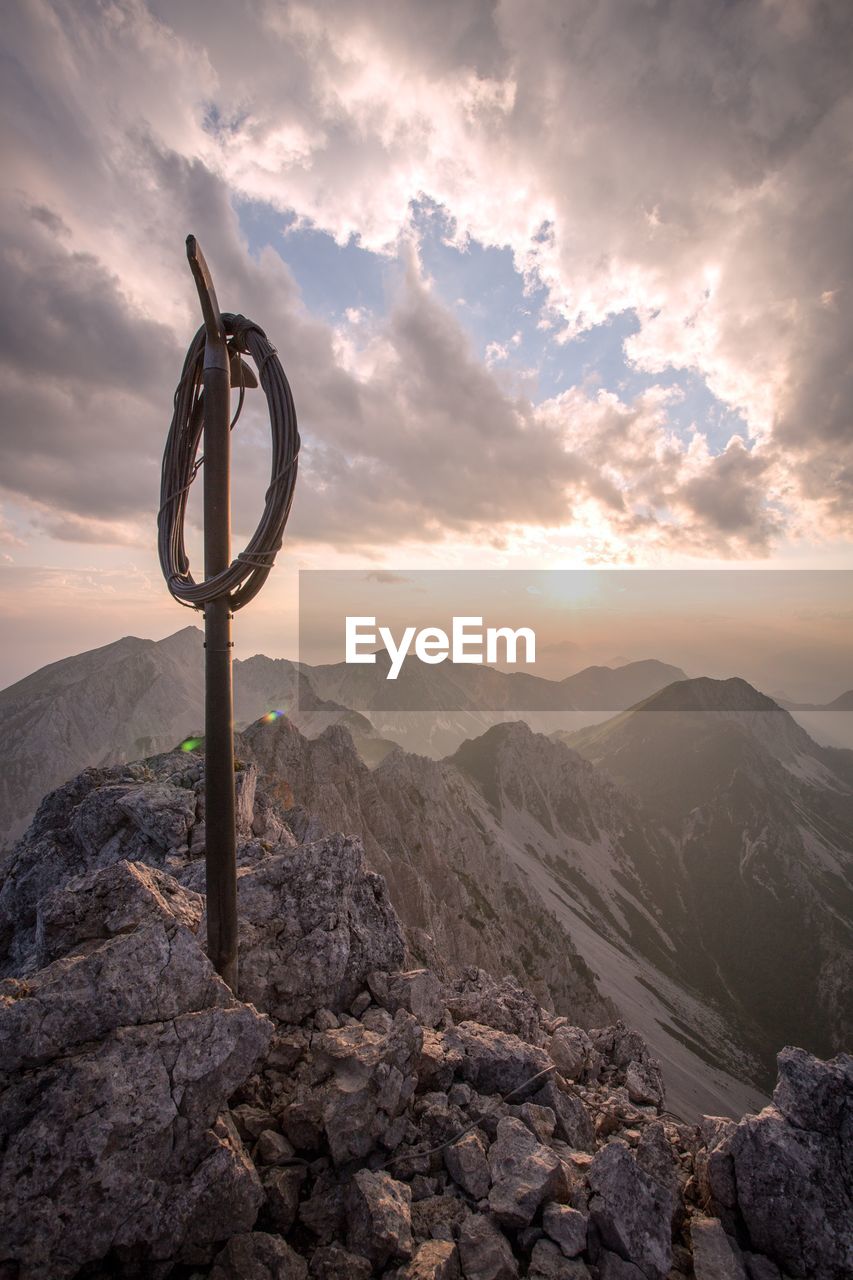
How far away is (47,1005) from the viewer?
6.11 metres

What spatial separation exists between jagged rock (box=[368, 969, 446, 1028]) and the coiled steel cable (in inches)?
303

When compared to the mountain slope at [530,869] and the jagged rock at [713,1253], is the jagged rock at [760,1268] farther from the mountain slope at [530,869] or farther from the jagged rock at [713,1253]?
the mountain slope at [530,869]

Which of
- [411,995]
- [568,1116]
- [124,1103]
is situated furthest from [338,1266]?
[568,1116]

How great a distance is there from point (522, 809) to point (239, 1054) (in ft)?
524

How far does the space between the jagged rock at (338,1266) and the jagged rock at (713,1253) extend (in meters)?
4.17

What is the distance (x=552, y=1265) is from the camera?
6.10 metres

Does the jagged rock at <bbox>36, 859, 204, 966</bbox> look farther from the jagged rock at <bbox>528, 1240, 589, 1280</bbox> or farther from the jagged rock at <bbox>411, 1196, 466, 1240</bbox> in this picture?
the jagged rock at <bbox>528, 1240, 589, 1280</bbox>

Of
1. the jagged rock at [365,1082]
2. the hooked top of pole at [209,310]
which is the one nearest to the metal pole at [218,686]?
the hooked top of pole at [209,310]

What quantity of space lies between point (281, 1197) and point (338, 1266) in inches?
37.0

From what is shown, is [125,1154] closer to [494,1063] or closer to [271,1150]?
[271,1150]

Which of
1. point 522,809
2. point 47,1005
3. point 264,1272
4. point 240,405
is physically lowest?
point 522,809

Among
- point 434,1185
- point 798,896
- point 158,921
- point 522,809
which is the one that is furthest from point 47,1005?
point 798,896

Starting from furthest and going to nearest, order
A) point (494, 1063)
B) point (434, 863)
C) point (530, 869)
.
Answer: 1. point (530, 869)
2. point (434, 863)
3. point (494, 1063)

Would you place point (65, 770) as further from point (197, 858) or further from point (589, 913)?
point (197, 858)
